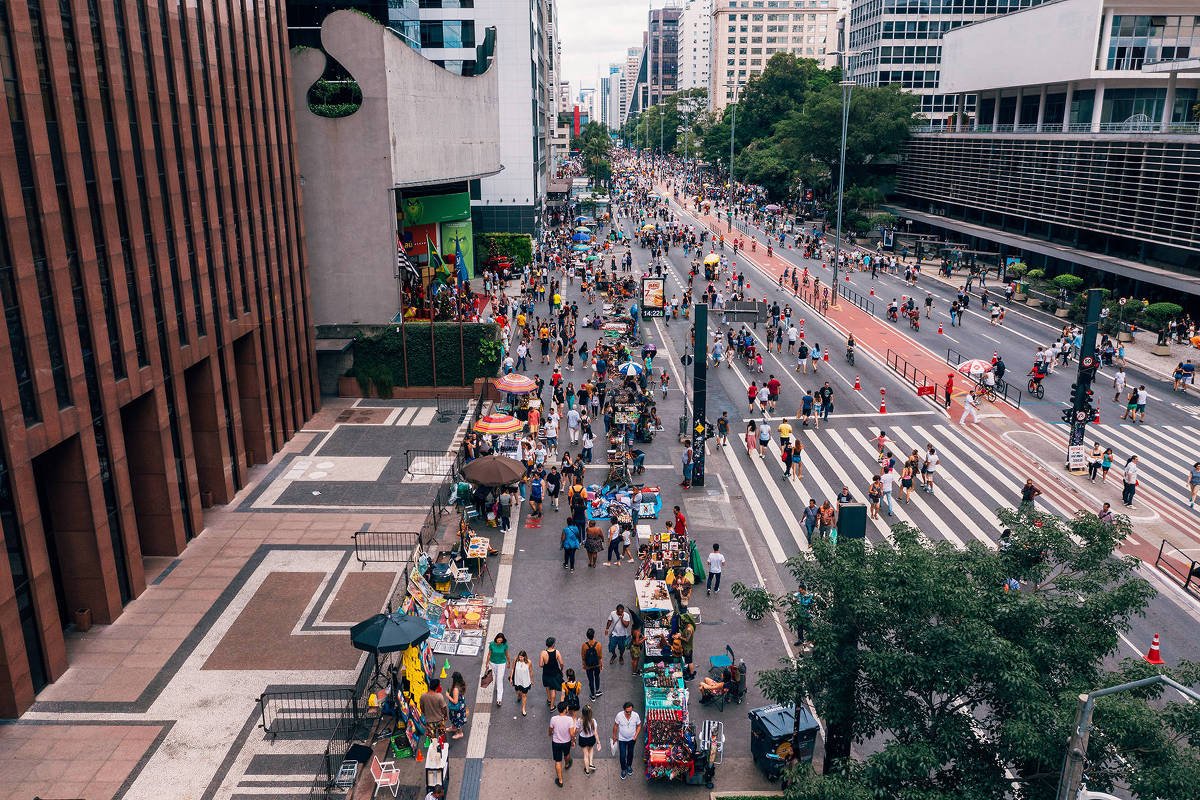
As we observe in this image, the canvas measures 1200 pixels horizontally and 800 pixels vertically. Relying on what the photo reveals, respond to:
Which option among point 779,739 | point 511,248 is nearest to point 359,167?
point 779,739

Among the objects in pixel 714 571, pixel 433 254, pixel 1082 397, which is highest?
pixel 433 254

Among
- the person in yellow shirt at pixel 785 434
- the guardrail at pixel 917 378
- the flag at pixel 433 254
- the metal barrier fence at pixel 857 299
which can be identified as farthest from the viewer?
the metal barrier fence at pixel 857 299

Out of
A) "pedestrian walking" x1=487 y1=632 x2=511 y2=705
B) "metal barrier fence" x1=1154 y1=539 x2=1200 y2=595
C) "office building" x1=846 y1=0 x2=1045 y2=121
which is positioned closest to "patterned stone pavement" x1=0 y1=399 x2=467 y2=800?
"pedestrian walking" x1=487 y1=632 x2=511 y2=705

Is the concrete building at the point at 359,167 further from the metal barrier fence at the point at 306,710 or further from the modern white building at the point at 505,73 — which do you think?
the modern white building at the point at 505,73

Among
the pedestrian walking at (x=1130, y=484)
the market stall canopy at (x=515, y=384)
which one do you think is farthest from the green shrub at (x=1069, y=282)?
the market stall canopy at (x=515, y=384)

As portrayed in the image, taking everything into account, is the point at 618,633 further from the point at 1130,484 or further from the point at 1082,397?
the point at 1082,397

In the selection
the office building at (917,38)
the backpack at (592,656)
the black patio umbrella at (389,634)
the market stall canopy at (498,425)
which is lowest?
the backpack at (592,656)

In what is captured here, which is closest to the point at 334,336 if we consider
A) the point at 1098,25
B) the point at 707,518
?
the point at 707,518
